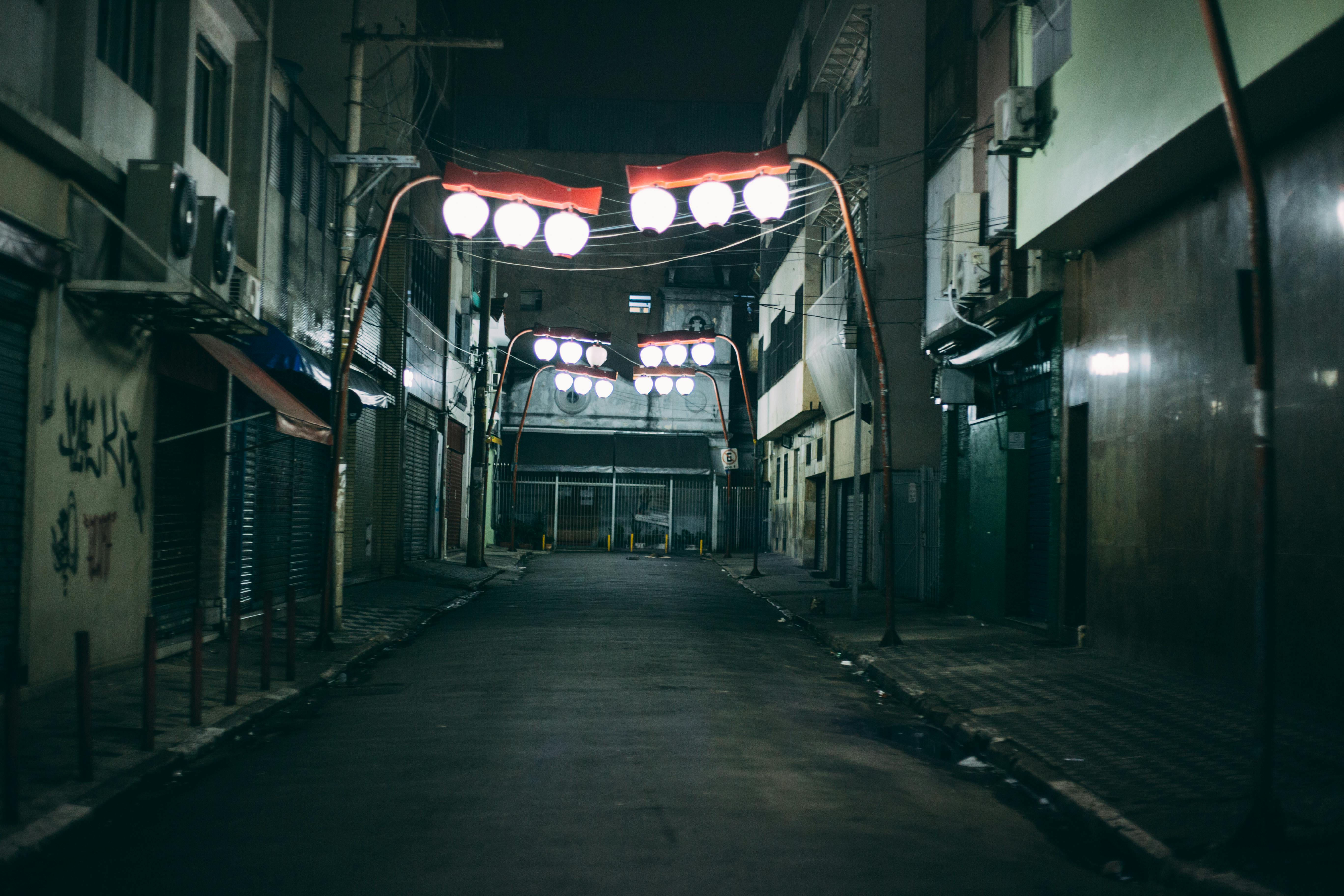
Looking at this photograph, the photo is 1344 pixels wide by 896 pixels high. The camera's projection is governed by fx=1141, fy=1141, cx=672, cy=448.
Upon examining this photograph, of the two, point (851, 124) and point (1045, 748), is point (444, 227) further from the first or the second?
point (1045, 748)

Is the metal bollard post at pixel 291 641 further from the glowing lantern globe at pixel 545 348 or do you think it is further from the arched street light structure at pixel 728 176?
the glowing lantern globe at pixel 545 348

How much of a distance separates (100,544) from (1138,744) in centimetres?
922

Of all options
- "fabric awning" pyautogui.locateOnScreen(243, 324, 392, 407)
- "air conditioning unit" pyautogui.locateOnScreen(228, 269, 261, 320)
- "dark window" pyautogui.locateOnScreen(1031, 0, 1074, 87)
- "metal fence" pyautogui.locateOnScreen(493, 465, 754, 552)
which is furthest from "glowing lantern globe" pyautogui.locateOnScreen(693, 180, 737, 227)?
"metal fence" pyautogui.locateOnScreen(493, 465, 754, 552)

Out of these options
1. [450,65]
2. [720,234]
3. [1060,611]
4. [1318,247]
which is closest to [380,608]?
[1060,611]

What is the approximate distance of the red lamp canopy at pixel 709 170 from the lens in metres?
12.2

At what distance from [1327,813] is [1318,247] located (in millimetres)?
5019

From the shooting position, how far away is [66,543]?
1013 centimetres

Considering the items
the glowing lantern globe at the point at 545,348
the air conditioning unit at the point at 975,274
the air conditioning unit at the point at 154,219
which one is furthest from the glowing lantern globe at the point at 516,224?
the glowing lantern globe at the point at 545,348

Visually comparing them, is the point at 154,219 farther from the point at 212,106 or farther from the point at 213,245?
the point at 212,106

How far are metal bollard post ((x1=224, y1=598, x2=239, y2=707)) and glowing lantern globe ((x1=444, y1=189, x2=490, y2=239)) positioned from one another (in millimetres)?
5865

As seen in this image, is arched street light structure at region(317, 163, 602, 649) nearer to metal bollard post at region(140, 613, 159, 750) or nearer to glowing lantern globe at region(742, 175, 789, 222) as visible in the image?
glowing lantern globe at region(742, 175, 789, 222)

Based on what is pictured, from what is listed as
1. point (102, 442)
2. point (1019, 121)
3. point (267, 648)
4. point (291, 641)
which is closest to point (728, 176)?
point (1019, 121)

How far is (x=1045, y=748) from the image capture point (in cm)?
787

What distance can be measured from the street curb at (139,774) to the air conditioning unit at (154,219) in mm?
3997
